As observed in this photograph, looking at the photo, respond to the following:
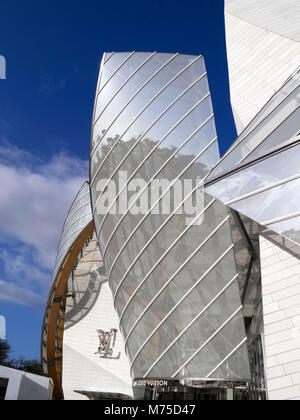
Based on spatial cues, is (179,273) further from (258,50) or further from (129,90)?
(258,50)

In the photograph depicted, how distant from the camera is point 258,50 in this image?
1633 centimetres

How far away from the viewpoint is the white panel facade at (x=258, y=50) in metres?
14.5

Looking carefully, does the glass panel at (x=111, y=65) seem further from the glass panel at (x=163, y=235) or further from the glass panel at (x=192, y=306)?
the glass panel at (x=192, y=306)

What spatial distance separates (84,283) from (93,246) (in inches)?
122

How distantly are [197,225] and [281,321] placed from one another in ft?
17.5

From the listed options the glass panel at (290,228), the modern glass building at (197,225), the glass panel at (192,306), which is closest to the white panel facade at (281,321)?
the modern glass building at (197,225)

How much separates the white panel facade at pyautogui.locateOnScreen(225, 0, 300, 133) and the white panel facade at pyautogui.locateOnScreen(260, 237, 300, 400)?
9.14m

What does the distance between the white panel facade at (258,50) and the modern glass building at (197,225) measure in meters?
0.14

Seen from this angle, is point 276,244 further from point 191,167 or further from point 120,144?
point 120,144

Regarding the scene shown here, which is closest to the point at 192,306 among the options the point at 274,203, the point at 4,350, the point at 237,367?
the point at 237,367

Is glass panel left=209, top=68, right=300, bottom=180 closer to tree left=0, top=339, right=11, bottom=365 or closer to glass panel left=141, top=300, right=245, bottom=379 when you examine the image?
glass panel left=141, top=300, right=245, bottom=379

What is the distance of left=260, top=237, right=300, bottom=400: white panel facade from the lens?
690 centimetres
